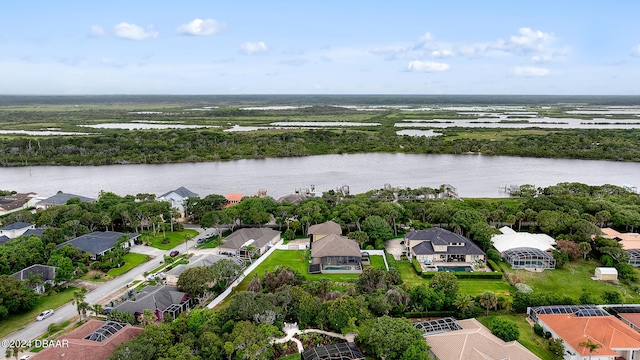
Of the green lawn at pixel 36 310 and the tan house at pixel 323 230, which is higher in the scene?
the tan house at pixel 323 230

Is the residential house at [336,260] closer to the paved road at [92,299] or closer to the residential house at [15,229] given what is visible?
the paved road at [92,299]

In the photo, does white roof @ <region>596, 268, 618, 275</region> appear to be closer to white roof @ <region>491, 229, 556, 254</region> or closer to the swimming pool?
white roof @ <region>491, 229, 556, 254</region>

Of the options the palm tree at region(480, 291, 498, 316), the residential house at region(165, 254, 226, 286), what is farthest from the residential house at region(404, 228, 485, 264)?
the residential house at region(165, 254, 226, 286)

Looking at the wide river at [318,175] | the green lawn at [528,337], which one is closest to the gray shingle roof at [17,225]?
Result: the wide river at [318,175]

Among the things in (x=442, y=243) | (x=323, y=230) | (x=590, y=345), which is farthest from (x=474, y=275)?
(x=323, y=230)

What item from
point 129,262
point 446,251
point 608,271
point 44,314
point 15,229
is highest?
point 15,229

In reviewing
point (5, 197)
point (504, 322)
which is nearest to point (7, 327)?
point (504, 322)

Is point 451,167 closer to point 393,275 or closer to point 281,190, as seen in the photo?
point 281,190

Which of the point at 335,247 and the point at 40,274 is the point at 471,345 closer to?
the point at 335,247
